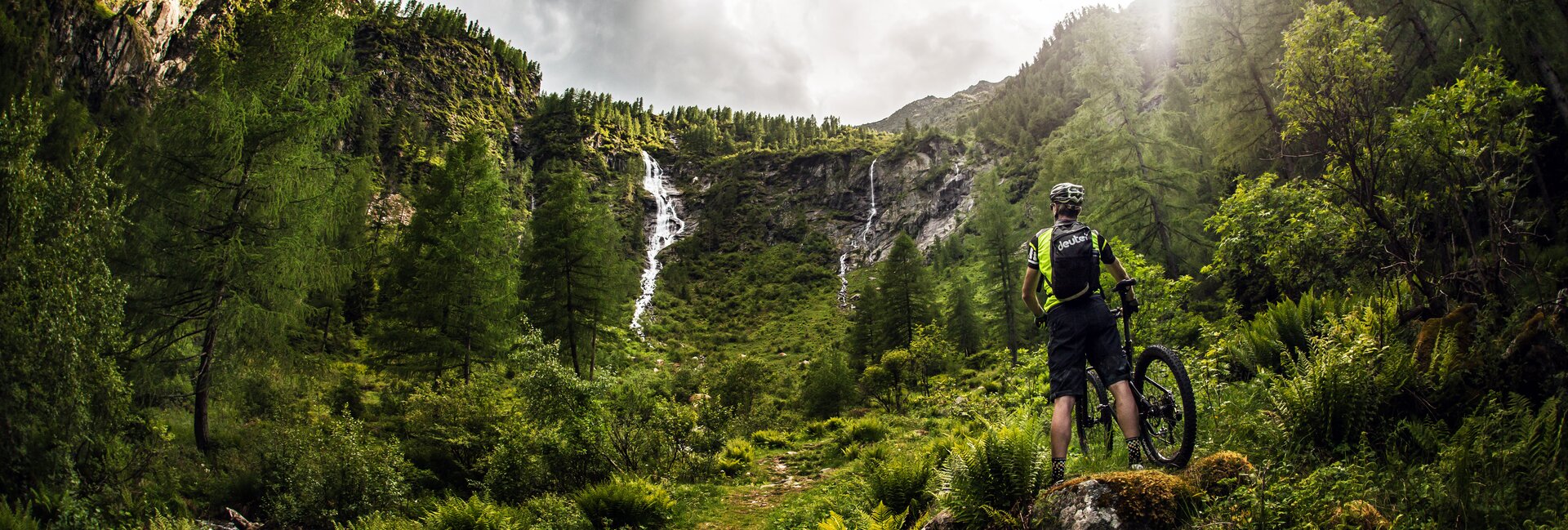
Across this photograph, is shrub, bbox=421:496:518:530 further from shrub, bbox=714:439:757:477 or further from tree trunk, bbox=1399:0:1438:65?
tree trunk, bbox=1399:0:1438:65

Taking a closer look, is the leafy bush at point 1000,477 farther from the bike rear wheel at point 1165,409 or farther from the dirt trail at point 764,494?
the dirt trail at point 764,494

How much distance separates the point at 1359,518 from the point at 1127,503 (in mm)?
956

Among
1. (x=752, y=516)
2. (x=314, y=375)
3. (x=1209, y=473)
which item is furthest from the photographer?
(x=314, y=375)

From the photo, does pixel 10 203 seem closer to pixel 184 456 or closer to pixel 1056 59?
pixel 184 456

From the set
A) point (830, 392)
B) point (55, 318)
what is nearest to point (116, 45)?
point (55, 318)

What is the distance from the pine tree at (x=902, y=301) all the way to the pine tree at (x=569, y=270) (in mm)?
12841

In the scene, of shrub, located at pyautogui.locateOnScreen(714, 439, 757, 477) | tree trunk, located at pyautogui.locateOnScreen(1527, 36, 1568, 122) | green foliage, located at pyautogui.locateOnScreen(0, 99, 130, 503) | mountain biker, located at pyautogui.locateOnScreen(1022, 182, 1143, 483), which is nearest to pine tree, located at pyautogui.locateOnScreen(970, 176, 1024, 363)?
shrub, located at pyautogui.locateOnScreen(714, 439, 757, 477)

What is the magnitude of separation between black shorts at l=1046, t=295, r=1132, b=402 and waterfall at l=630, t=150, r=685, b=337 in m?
52.8

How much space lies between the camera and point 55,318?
778 centimetres

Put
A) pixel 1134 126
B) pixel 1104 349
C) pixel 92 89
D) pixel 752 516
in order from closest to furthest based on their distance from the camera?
pixel 1104 349 < pixel 752 516 < pixel 1134 126 < pixel 92 89

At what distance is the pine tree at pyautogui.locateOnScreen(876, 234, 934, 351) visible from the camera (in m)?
26.7

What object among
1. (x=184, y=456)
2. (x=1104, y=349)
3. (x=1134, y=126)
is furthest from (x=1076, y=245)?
(x=1134, y=126)

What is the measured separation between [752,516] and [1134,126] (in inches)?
685

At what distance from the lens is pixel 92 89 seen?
36719 mm
